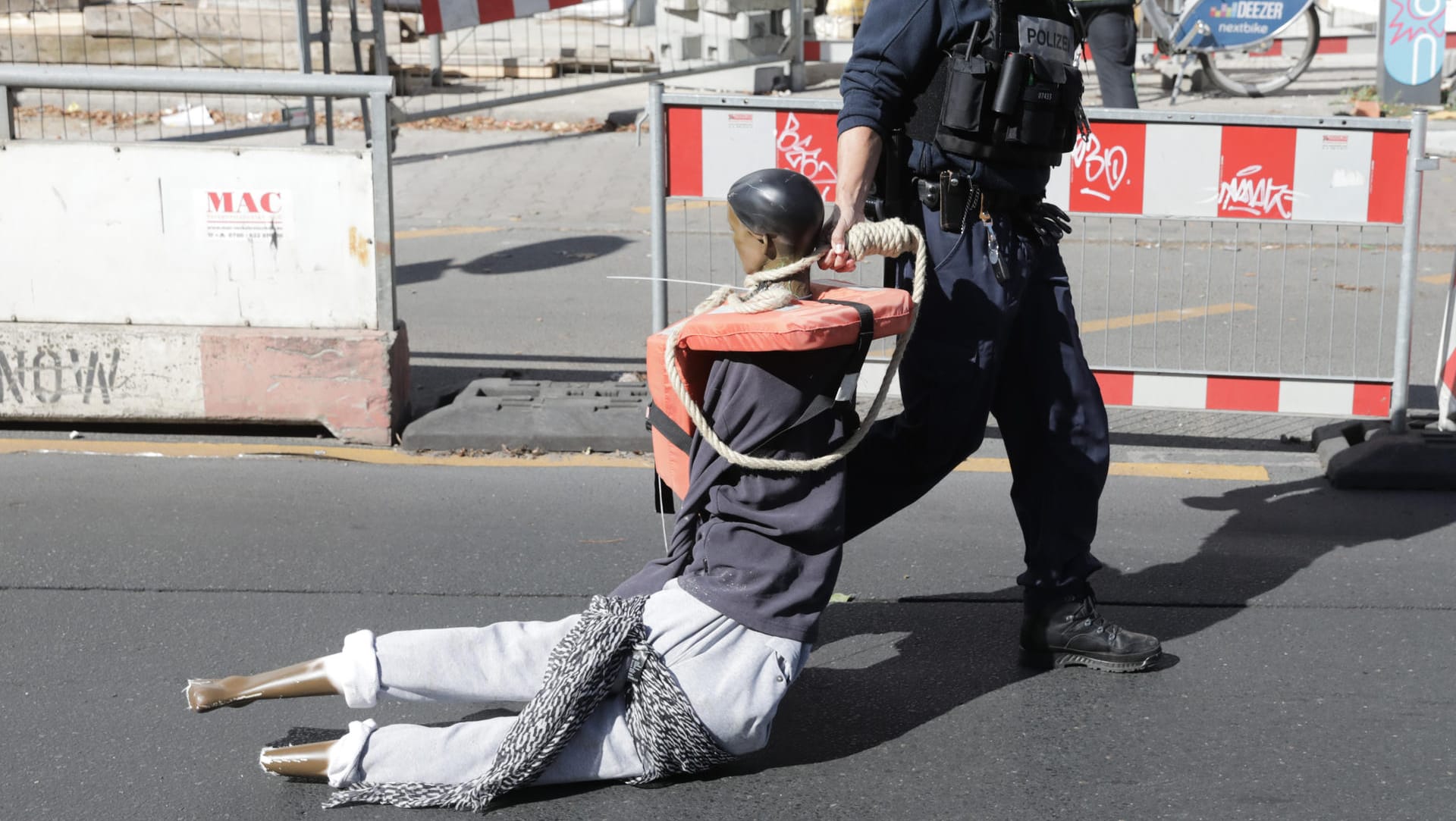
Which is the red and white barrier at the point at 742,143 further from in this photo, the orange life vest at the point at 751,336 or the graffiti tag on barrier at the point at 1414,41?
the graffiti tag on barrier at the point at 1414,41

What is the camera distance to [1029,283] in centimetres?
364

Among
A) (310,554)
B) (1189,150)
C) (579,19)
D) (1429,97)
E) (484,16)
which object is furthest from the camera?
(579,19)

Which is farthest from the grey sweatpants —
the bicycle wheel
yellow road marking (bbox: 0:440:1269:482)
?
the bicycle wheel

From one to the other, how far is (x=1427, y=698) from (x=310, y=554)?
2.98m

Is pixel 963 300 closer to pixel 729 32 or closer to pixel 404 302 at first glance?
pixel 404 302

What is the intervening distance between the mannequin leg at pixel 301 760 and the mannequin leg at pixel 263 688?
4.9 inches

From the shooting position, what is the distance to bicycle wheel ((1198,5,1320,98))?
1366cm

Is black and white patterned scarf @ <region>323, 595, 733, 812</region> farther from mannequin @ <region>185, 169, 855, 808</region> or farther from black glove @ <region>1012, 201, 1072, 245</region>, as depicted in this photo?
black glove @ <region>1012, 201, 1072, 245</region>

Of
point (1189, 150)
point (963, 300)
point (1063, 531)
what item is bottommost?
point (1063, 531)

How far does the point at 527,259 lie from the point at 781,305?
6.20m

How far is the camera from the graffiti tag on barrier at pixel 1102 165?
214 inches

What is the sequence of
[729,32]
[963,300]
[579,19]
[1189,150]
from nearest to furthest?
[963,300], [1189,150], [729,32], [579,19]

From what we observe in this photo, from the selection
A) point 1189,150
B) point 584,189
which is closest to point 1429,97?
point 584,189

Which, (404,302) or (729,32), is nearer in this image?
(404,302)
